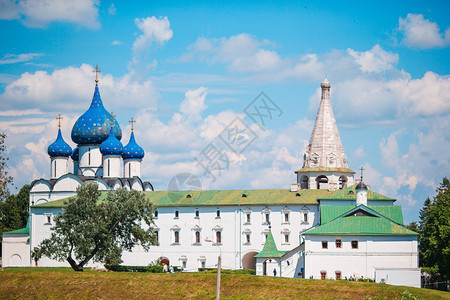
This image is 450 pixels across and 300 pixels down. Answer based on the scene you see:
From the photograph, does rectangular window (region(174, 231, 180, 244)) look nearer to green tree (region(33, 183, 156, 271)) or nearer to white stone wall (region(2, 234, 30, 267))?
green tree (region(33, 183, 156, 271))

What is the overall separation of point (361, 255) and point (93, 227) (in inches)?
718

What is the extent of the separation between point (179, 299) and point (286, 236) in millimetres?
20762

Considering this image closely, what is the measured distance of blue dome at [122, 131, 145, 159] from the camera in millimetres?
79750

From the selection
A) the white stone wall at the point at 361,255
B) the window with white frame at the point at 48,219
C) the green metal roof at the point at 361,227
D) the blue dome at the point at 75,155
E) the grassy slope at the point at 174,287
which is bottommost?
the grassy slope at the point at 174,287

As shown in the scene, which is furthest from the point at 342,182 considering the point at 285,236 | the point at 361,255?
the point at 361,255

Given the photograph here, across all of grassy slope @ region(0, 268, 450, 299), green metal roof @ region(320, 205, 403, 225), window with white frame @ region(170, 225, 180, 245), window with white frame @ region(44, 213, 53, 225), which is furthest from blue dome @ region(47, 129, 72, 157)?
green metal roof @ region(320, 205, 403, 225)

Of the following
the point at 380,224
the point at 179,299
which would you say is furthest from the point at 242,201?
the point at 179,299

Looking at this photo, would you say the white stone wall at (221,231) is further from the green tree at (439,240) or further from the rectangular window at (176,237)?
the green tree at (439,240)

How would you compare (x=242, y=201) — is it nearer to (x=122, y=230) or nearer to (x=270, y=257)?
(x=270, y=257)

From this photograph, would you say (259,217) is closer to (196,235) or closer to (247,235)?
(247,235)

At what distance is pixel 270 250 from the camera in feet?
211

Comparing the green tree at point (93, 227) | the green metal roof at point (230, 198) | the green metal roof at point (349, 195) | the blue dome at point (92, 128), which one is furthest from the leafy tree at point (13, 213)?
the green metal roof at point (349, 195)

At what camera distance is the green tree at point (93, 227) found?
56.0 meters

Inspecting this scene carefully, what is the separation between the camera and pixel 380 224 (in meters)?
59.3
